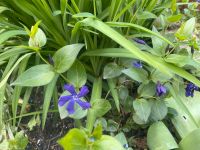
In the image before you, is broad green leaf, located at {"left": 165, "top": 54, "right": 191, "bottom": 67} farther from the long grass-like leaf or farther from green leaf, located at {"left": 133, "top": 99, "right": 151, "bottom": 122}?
green leaf, located at {"left": 133, "top": 99, "right": 151, "bottom": 122}

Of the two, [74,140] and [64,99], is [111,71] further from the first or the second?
[74,140]

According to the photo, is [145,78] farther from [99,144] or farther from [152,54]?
[99,144]

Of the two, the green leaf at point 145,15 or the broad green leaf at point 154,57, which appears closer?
the broad green leaf at point 154,57

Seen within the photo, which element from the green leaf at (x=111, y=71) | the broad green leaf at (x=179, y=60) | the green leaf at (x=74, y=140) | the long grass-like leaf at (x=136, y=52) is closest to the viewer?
the green leaf at (x=74, y=140)

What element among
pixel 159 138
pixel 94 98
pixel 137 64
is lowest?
pixel 159 138

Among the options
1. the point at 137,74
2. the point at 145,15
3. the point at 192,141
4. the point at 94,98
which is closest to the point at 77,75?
the point at 94,98

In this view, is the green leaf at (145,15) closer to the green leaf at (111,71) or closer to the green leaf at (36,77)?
the green leaf at (111,71)

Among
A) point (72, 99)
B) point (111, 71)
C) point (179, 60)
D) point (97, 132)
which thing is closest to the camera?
point (97, 132)

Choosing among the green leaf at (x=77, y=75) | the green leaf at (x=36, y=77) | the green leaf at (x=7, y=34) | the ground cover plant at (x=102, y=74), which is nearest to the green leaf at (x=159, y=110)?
the ground cover plant at (x=102, y=74)
